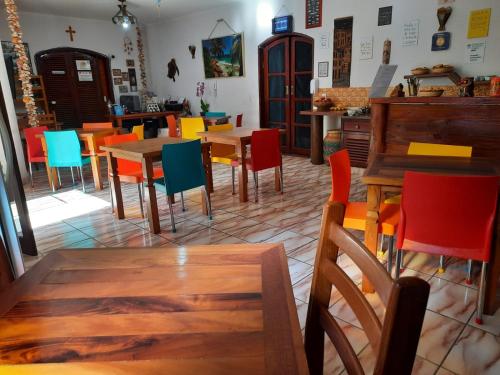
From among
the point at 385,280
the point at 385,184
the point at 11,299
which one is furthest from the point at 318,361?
the point at 385,184

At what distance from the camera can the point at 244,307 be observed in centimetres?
90

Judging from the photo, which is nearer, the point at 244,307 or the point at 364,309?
the point at 364,309

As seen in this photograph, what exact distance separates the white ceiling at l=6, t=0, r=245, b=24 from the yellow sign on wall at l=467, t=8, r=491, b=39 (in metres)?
3.97

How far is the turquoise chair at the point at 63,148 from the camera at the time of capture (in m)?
4.36

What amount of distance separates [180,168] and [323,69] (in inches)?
147

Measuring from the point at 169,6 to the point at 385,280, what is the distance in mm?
7389

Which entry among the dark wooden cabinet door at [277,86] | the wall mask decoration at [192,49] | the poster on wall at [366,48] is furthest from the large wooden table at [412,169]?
the wall mask decoration at [192,49]

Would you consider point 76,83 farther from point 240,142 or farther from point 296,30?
point 240,142

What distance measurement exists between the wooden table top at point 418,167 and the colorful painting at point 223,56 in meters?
5.21

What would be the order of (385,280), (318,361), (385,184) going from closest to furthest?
1. (385,280)
2. (318,361)
3. (385,184)

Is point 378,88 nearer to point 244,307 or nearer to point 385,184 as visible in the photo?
point 385,184

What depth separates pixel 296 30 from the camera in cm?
602

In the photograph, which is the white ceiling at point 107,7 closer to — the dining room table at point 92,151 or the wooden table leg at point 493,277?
the dining room table at point 92,151

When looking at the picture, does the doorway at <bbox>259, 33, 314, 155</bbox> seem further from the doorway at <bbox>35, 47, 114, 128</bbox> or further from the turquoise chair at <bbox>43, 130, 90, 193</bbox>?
the doorway at <bbox>35, 47, 114, 128</bbox>
